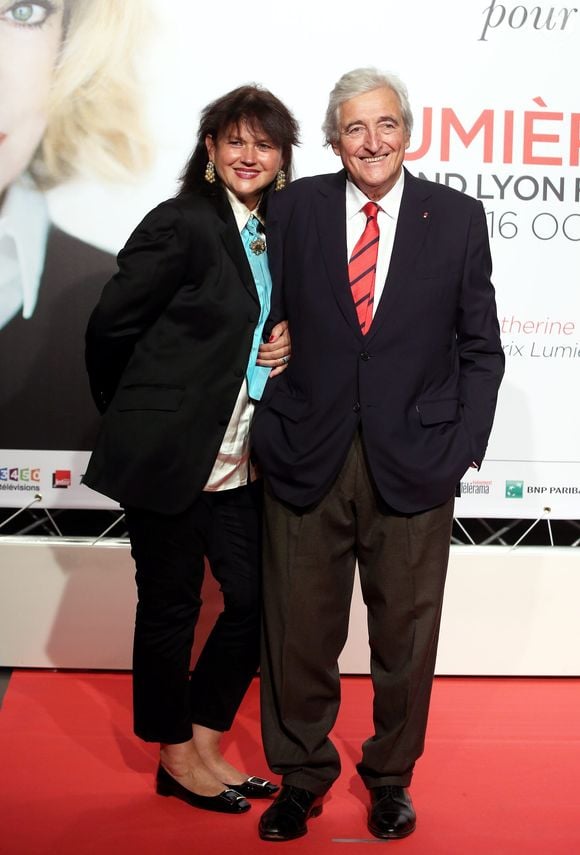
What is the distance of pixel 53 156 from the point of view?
10.2ft

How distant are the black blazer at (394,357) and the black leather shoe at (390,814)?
2.23ft

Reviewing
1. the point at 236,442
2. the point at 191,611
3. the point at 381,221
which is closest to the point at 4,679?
the point at 191,611

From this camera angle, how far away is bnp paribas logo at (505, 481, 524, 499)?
3.30 meters

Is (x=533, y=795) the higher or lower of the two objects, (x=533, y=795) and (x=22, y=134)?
the lower

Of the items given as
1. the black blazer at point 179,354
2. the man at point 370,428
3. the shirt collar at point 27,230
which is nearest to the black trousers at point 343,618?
the man at point 370,428

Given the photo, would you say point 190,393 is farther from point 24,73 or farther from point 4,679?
point 4,679

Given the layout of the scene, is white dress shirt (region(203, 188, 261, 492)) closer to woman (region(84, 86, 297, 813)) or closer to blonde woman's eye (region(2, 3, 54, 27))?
woman (region(84, 86, 297, 813))

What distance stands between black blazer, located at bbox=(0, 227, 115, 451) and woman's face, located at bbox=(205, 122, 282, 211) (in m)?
0.95

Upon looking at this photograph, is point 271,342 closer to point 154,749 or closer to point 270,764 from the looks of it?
point 270,764

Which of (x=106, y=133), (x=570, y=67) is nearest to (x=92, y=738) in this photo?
(x=106, y=133)

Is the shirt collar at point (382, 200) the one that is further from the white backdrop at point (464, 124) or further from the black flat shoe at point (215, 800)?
the black flat shoe at point (215, 800)

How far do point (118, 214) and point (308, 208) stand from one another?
1034 mm

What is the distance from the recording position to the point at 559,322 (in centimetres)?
323

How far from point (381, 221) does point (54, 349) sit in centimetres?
134
